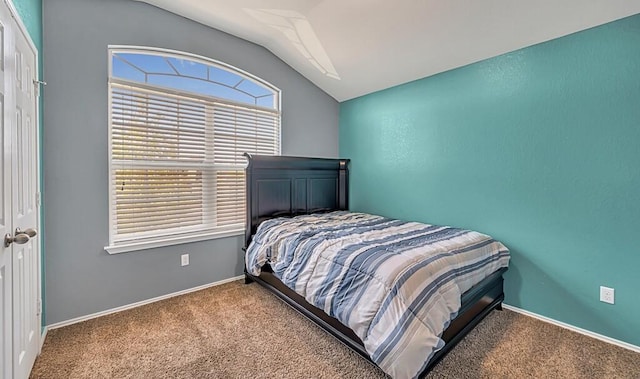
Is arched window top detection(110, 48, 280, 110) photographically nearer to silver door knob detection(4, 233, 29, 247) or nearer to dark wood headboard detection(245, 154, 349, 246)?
dark wood headboard detection(245, 154, 349, 246)

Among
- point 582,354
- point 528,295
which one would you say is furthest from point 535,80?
point 582,354

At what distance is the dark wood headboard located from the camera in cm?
321

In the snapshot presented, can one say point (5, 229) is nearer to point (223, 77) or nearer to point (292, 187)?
point (223, 77)

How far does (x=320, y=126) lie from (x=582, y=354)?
3364 millimetres

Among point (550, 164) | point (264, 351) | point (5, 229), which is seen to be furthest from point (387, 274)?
point (5, 229)

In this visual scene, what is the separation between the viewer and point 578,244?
2.26 metres

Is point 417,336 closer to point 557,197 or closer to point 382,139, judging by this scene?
point 557,197

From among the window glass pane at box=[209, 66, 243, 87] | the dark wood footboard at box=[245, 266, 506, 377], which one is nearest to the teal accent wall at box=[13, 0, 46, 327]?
the window glass pane at box=[209, 66, 243, 87]

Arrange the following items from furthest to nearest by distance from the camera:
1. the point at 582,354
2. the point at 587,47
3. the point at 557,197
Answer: the point at 557,197, the point at 587,47, the point at 582,354

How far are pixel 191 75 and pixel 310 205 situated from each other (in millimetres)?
1988

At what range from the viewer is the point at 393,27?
2594 mm

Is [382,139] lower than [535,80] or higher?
lower

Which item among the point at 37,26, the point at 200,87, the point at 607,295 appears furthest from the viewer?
the point at 200,87

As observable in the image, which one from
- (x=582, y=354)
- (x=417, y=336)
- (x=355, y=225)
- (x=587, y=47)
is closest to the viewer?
(x=417, y=336)
